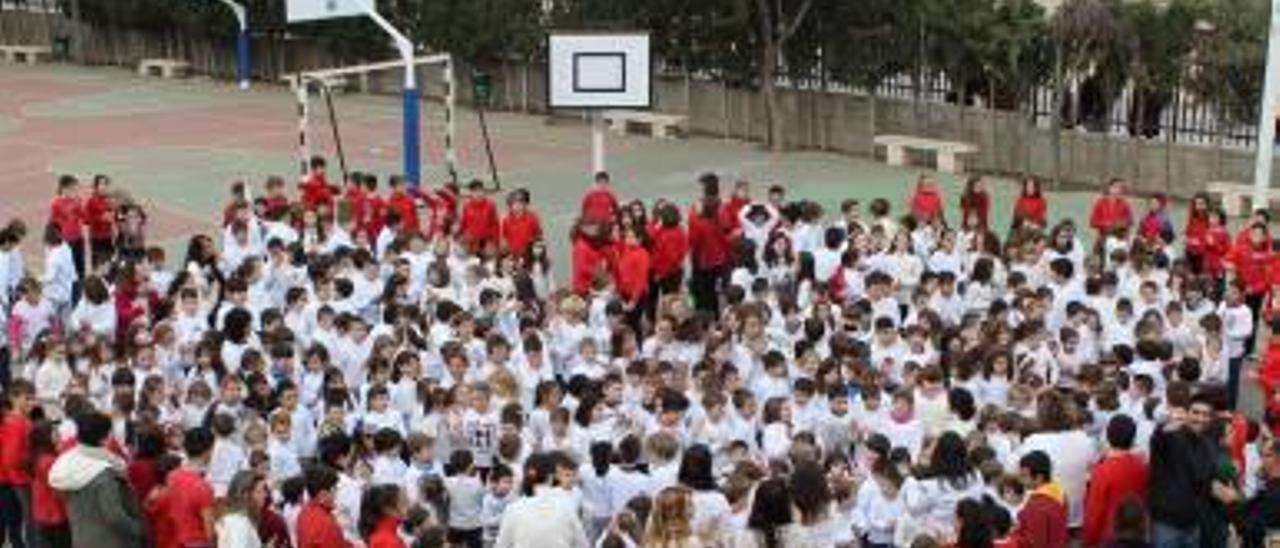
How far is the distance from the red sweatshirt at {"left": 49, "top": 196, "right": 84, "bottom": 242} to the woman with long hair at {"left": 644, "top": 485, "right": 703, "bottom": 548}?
1078 centimetres

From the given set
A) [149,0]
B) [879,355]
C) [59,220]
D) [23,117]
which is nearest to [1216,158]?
[879,355]

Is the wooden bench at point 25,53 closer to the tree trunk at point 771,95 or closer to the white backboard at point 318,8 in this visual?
the tree trunk at point 771,95

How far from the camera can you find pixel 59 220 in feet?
58.7

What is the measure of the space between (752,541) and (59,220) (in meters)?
11.0

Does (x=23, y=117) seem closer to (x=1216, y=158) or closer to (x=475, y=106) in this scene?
(x=475, y=106)

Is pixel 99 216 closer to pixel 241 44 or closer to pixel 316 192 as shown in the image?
pixel 316 192

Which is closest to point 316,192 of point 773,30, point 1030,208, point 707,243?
point 707,243

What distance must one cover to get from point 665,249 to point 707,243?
1.64 feet

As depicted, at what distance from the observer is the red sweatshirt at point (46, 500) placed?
1023 cm

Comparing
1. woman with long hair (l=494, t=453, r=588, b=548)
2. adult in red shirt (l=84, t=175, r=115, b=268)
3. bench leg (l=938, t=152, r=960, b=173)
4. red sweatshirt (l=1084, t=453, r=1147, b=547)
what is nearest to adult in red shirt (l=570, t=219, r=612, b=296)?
adult in red shirt (l=84, t=175, r=115, b=268)

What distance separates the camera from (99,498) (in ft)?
31.4

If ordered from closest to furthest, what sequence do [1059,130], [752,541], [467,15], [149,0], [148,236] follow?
[752,541], [148,236], [1059,130], [467,15], [149,0]

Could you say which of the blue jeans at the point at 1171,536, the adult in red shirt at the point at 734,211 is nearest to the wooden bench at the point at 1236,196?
the adult in red shirt at the point at 734,211

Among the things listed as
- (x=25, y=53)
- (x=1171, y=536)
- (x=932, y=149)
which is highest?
(x=25, y=53)
